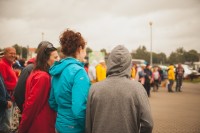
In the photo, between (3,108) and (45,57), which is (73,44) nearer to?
(45,57)

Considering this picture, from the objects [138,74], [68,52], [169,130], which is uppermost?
[68,52]

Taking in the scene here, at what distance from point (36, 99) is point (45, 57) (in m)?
0.62

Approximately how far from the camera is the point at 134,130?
2.89 metres

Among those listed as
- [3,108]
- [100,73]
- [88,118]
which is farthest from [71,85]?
[100,73]

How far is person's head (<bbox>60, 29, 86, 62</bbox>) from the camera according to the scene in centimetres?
314

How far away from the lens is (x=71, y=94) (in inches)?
116

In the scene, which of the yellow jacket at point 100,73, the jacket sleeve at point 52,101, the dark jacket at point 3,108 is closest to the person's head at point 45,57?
the jacket sleeve at point 52,101

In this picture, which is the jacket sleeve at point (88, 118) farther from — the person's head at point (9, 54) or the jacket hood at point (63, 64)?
the person's head at point (9, 54)

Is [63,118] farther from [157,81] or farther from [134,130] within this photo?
[157,81]

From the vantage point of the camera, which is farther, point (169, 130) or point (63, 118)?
point (169, 130)

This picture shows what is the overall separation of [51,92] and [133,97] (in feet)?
3.52

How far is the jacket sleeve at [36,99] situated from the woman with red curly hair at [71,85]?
6.7 inches

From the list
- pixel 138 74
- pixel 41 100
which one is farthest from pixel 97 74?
pixel 41 100

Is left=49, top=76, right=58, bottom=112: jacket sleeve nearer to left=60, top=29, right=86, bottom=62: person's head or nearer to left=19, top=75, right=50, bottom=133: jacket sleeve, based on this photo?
left=19, top=75, right=50, bottom=133: jacket sleeve
